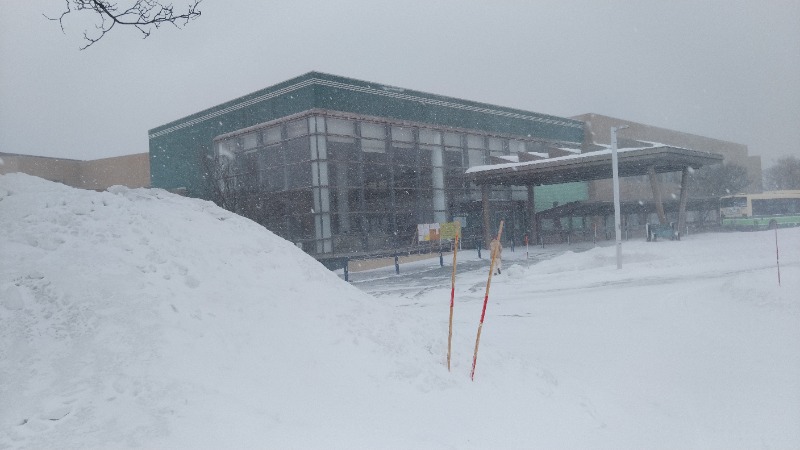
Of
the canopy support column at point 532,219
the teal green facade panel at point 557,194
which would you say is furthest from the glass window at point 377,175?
the teal green facade panel at point 557,194

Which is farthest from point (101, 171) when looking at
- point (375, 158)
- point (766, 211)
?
point (766, 211)

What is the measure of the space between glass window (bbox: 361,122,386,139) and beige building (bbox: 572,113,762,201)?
14726 mm

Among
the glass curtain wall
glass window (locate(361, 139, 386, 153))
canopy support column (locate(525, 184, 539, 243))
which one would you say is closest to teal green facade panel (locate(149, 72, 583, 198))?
the glass curtain wall

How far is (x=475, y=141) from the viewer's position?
38281mm

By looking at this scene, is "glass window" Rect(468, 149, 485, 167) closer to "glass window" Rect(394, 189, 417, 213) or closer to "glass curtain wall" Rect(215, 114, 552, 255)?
"glass curtain wall" Rect(215, 114, 552, 255)

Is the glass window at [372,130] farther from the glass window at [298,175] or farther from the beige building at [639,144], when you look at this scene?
the beige building at [639,144]

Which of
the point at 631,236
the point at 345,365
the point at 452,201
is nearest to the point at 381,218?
the point at 452,201

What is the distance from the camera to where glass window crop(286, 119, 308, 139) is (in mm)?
29688

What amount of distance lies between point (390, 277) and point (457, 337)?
1702 centimetres

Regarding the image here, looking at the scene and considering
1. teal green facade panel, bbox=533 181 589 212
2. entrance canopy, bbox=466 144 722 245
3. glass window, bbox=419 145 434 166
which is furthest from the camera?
teal green facade panel, bbox=533 181 589 212

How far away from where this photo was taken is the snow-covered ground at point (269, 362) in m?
4.27

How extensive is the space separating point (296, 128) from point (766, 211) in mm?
36803

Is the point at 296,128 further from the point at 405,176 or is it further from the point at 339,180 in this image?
the point at 405,176

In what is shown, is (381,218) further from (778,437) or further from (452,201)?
(778,437)
